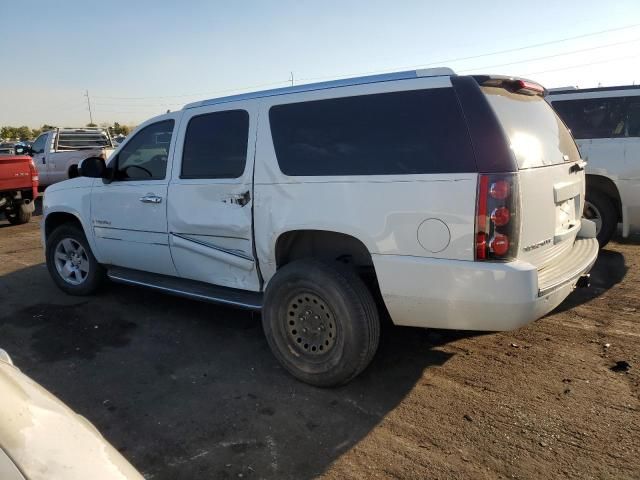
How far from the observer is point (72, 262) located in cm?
573

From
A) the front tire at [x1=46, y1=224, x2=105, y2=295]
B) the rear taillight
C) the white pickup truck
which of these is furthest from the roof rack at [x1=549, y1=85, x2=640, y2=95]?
the white pickup truck

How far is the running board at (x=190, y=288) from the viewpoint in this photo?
410 centimetres

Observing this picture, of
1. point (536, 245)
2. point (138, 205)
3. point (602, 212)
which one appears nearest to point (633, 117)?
point (602, 212)

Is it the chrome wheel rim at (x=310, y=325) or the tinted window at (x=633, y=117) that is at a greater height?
the tinted window at (x=633, y=117)

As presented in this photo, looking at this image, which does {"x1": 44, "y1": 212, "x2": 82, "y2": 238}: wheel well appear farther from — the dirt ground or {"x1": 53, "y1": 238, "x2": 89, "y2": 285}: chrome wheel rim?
the dirt ground

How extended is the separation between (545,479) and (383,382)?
1274 mm

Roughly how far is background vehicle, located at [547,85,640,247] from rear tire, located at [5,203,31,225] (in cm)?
1075

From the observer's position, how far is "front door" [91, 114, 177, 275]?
462 cm

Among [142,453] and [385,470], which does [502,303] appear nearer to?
[385,470]

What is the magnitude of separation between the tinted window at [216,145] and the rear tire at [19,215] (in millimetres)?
8530

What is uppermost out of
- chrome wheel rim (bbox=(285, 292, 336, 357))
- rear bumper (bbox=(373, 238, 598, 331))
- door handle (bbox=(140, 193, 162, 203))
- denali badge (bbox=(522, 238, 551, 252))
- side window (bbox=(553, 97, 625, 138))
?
side window (bbox=(553, 97, 625, 138))

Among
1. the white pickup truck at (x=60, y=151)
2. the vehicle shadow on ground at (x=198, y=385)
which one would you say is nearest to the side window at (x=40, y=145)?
the white pickup truck at (x=60, y=151)

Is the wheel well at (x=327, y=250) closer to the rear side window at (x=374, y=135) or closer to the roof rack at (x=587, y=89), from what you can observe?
the rear side window at (x=374, y=135)

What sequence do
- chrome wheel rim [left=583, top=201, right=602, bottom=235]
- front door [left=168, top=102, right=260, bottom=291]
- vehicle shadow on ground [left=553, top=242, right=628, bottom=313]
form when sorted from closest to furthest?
front door [left=168, top=102, right=260, bottom=291]
vehicle shadow on ground [left=553, top=242, right=628, bottom=313]
chrome wheel rim [left=583, top=201, right=602, bottom=235]
